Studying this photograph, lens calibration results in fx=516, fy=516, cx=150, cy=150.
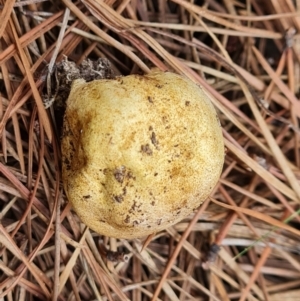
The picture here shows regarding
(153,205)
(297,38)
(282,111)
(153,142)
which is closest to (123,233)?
(153,205)

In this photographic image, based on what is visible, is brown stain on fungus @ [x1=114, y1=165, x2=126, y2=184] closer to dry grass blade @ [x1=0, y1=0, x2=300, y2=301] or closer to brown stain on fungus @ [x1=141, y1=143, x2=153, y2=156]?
brown stain on fungus @ [x1=141, y1=143, x2=153, y2=156]

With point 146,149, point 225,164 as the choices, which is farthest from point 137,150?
point 225,164

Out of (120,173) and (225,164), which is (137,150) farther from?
(225,164)

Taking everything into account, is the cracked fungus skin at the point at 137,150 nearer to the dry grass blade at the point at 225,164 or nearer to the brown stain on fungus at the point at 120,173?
the brown stain on fungus at the point at 120,173

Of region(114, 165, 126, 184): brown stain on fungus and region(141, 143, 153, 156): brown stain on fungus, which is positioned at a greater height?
region(141, 143, 153, 156): brown stain on fungus

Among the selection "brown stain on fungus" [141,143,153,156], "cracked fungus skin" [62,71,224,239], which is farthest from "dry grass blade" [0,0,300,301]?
"brown stain on fungus" [141,143,153,156]
